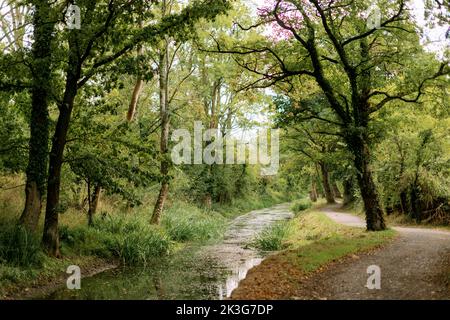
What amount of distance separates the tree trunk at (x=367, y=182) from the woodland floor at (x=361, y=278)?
3.40m

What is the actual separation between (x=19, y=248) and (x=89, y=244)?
10.1ft

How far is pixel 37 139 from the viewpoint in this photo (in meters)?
12.2

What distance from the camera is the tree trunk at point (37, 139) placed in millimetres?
11523

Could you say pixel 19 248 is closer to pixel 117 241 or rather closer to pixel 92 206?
pixel 117 241

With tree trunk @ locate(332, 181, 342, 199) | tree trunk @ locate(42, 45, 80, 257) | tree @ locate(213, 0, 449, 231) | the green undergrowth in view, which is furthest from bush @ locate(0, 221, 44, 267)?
tree trunk @ locate(332, 181, 342, 199)

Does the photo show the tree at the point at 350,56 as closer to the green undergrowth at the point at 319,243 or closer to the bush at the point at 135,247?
the green undergrowth at the point at 319,243

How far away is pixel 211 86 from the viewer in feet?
105

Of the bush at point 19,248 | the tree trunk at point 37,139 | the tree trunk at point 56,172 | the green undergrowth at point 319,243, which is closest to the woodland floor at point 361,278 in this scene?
the green undergrowth at point 319,243

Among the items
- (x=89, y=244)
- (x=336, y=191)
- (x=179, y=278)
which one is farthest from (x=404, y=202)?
(x=336, y=191)

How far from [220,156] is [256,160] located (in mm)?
10394

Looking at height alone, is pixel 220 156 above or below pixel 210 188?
above

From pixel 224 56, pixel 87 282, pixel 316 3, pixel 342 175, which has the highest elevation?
pixel 224 56

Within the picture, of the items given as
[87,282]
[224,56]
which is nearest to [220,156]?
[224,56]

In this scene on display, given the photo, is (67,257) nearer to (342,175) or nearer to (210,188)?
(210,188)
